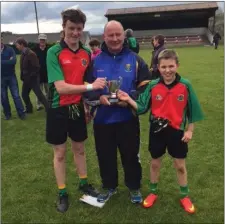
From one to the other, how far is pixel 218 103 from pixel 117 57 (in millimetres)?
5733

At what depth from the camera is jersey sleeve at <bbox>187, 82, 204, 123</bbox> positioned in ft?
10.7

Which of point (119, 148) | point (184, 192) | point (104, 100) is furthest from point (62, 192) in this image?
point (184, 192)

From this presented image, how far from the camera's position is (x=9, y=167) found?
486 centimetres

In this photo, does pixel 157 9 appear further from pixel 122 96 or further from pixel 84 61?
pixel 122 96

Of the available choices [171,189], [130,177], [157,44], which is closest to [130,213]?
[130,177]

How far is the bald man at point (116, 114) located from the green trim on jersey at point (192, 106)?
0.42 metres

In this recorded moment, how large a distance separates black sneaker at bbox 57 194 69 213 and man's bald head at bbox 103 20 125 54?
178cm

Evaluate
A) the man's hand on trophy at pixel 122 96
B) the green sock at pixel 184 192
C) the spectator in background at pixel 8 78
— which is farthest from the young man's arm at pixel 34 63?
the green sock at pixel 184 192

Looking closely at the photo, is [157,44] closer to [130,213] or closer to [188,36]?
[130,213]

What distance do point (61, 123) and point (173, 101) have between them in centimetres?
120

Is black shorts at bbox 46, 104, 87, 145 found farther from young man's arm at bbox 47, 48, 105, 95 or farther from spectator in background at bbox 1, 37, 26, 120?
spectator in background at bbox 1, 37, 26, 120

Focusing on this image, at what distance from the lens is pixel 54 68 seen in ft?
10.4

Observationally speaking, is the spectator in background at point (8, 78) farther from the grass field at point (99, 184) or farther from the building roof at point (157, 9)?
the building roof at point (157, 9)

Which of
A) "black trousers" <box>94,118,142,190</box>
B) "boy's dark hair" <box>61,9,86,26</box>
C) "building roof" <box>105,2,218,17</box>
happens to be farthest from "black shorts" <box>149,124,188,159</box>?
"building roof" <box>105,2,218,17</box>
